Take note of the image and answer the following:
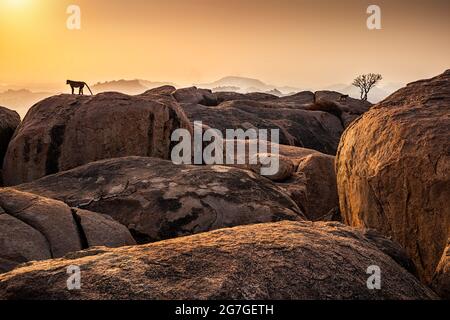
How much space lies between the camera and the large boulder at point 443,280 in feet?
13.8

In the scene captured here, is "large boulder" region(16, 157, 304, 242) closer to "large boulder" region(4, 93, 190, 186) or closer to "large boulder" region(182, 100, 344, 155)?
"large boulder" region(4, 93, 190, 186)

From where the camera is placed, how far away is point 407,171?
6.23 metres

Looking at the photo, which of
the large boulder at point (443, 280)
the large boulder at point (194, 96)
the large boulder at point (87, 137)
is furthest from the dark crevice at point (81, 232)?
the large boulder at point (194, 96)

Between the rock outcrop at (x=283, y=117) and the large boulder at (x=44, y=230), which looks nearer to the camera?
the large boulder at (x=44, y=230)

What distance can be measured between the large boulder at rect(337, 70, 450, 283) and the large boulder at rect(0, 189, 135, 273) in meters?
3.66

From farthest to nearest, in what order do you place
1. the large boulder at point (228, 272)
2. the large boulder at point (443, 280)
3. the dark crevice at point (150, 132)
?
the dark crevice at point (150, 132) → the large boulder at point (443, 280) → the large boulder at point (228, 272)

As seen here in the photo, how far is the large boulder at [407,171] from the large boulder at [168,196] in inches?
63.5

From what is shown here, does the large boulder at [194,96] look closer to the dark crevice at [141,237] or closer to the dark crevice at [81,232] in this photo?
the dark crevice at [141,237]

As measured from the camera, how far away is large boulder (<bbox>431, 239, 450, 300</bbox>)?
13.8ft

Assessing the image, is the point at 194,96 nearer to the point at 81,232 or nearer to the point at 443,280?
the point at 81,232

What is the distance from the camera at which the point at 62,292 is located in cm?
334

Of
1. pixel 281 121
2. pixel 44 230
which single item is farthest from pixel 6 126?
pixel 281 121

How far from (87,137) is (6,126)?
10.0 ft
